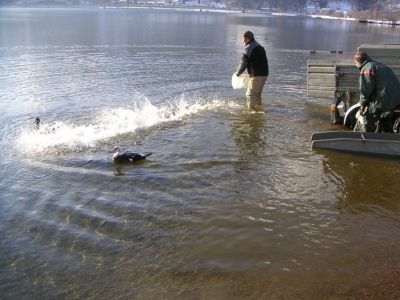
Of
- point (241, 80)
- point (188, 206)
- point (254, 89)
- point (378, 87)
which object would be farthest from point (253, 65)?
point (188, 206)

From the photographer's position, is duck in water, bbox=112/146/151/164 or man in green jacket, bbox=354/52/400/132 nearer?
man in green jacket, bbox=354/52/400/132

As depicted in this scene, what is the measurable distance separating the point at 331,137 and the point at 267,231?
176 inches

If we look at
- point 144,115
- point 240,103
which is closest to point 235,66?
point 240,103

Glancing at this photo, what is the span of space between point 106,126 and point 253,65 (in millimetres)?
4890

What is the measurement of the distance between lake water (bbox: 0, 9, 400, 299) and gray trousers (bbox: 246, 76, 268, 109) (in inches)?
26.0

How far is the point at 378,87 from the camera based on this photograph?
9.32m

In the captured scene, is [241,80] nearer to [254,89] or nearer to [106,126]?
[254,89]

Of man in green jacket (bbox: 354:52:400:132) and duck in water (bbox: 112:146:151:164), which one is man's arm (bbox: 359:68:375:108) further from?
duck in water (bbox: 112:146:151:164)

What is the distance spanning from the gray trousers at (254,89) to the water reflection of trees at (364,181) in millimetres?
4587

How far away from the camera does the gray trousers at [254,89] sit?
13742 mm

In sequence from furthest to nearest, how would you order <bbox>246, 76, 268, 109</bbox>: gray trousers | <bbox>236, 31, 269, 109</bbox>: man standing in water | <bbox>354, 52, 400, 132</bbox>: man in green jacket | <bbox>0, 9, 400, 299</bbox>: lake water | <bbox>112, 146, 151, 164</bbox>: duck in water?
<bbox>246, 76, 268, 109</bbox>: gray trousers, <bbox>236, 31, 269, 109</bbox>: man standing in water, <bbox>112, 146, 151, 164</bbox>: duck in water, <bbox>354, 52, 400, 132</bbox>: man in green jacket, <bbox>0, 9, 400, 299</bbox>: lake water

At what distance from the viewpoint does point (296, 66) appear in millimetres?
25375

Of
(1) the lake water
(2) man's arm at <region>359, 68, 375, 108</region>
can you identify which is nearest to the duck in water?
(1) the lake water

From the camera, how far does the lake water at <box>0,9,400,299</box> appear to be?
5.64 m
